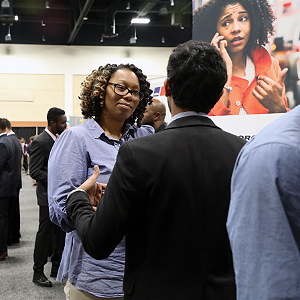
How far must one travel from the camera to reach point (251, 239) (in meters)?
0.66

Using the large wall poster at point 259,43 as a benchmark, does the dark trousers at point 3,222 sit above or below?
below

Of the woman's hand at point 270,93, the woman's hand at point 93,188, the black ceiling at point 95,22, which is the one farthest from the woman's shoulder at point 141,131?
the black ceiling at point 95,22

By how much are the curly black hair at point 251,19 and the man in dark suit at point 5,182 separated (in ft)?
10.3

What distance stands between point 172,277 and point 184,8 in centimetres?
1403

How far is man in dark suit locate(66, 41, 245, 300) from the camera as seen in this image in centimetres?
116

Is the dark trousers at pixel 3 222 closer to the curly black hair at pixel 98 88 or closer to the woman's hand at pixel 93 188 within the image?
the curly black hair at pixel 98 88

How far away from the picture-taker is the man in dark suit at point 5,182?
5203 millimetres

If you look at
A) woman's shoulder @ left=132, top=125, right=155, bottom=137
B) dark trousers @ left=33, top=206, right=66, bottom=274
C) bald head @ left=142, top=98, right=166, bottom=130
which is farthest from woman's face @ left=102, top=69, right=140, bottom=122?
dark trousers @ left=33, top=206, right=66, bottom=274

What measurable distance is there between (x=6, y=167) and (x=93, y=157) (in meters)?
3.99

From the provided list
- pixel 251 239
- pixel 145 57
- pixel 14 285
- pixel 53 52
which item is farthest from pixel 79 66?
pixel 251 239

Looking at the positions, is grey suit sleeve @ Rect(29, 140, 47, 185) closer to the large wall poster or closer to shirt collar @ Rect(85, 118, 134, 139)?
the large wall poster

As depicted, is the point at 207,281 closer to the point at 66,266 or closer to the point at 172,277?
the point at 172,277

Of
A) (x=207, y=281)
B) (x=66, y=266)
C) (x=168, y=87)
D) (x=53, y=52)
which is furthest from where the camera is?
(x=53, y=52)

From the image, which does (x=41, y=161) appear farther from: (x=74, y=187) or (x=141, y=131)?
(x=74, y=187)
